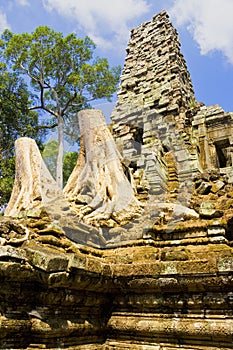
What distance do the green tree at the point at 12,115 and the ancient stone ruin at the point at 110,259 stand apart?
47.6ft

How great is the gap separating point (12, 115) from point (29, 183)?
16.1 metres

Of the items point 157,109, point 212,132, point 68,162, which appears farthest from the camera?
point 68,162

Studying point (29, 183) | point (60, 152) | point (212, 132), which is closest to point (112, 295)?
point (29, 183)

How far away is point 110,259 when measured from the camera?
3.82 metres

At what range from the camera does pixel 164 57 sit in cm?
1009

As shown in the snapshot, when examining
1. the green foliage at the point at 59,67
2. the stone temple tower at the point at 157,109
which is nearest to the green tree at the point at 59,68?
the green foliage at the point at 59,67

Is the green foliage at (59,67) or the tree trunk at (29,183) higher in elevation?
the green foliage at (59,67)

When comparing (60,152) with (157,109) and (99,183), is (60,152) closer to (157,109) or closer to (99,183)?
(157,109)

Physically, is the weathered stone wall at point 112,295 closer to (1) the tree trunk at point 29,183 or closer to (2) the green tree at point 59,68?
(1) the tree trunk at point 29,183

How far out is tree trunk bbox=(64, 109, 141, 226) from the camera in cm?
455

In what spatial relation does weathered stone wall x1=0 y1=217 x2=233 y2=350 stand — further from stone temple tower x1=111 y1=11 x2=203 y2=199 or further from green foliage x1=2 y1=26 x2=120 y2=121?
green foliage x1=2 y1=26 x2=120 y2=121

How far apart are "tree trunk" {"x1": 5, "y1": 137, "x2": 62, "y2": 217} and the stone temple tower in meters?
1.99

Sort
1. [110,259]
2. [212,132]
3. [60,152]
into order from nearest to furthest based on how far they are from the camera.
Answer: [110,259], [212,132], [60,152]

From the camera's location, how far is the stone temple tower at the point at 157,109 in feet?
23.9
